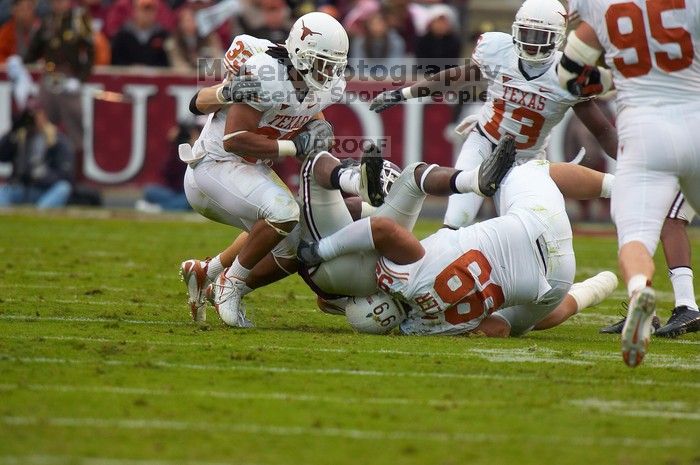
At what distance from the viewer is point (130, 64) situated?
13109 mm

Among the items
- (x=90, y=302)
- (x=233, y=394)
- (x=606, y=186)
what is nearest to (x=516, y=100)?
(x=606, y=186)

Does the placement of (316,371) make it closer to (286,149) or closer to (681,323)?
(286,149)

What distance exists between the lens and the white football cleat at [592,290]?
19.4ft

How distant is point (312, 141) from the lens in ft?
19.1

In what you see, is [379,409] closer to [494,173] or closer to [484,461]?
[484,461]

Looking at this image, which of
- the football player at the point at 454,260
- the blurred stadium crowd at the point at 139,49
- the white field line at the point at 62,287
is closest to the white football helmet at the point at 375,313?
the football player at the point at 454,260

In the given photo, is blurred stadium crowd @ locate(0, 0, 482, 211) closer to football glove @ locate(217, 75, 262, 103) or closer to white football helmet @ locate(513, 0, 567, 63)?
white football helmet @ locate(513, 0, 567, 63)

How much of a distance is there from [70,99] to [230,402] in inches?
357

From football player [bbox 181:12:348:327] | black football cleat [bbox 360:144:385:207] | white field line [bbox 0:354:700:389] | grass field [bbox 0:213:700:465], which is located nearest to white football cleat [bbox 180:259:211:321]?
football player [bbox 181:12:348:327]

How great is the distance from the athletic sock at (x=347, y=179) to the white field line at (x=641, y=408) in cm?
172

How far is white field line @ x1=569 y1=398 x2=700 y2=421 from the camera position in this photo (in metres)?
3.97

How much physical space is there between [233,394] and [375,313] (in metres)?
1.55

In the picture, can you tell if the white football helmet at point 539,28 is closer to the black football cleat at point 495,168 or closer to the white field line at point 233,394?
the black football cleat at point 495,168

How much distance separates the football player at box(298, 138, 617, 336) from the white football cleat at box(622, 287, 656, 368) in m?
1.10
